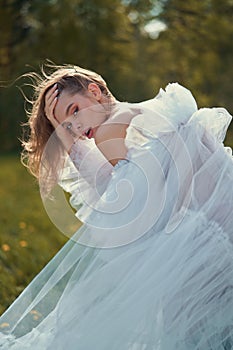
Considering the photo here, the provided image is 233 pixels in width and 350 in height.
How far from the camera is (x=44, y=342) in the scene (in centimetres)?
284

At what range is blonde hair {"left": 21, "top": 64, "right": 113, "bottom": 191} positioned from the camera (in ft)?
9.61

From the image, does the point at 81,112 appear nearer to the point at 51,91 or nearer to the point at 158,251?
the point at 51,91

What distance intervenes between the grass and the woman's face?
1.03m

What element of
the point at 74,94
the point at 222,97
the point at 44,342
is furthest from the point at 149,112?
the point at 222,97

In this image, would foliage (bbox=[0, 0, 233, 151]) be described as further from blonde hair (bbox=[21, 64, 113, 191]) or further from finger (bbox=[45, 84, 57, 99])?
finger (bbox=[45, 84, 57, 99])

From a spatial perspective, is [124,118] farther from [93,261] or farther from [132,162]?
[93,261]

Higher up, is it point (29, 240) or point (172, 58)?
point (29, 240)

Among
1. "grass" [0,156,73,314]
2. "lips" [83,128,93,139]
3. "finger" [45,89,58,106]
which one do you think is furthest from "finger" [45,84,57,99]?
"grass" [0,156,73,314]

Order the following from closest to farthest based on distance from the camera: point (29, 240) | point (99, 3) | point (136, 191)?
point (136, 191)
point (29, 240)
point (99, 3)

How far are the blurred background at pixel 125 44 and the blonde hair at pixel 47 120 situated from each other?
59.4ft

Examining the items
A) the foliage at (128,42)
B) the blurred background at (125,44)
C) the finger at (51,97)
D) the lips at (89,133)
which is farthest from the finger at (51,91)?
the foliage at (128,42)

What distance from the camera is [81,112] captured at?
2.86 meters

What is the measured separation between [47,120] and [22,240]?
101 inches

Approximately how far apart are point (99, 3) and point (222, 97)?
4.78 meters
